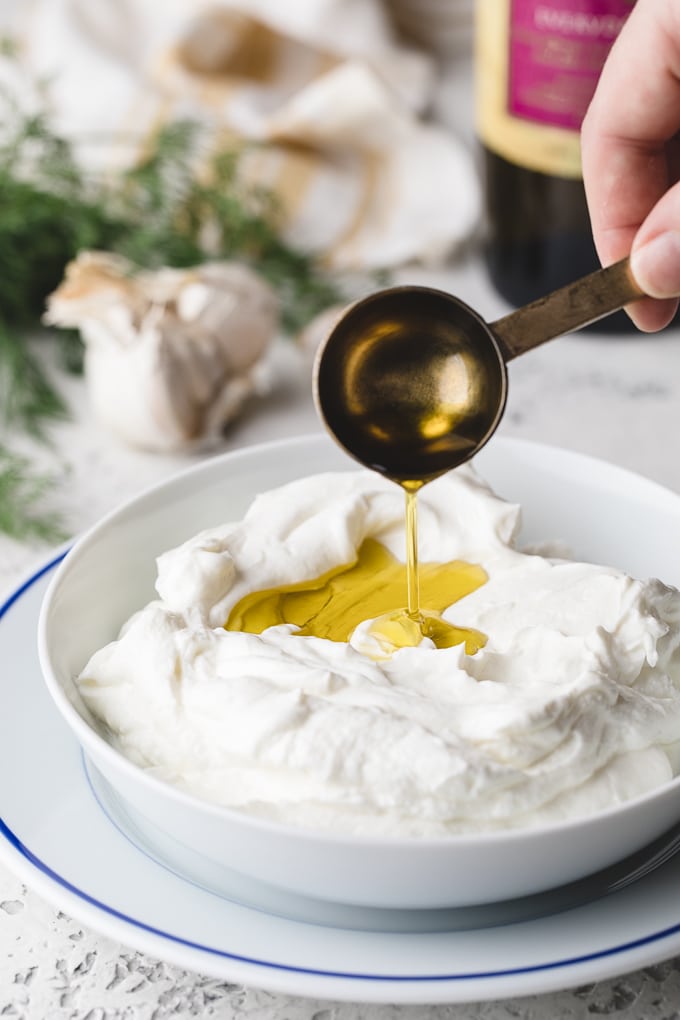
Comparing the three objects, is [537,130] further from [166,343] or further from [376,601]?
[376,601]

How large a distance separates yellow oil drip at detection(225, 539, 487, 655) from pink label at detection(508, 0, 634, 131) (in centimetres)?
107

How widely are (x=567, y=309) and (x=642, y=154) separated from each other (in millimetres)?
331

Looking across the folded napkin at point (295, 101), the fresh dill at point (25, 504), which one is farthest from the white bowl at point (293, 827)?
the folded napkin at point (295, 101)

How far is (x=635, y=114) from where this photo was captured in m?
1.37

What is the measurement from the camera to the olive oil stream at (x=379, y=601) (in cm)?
120

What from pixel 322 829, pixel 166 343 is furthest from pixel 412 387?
pixel 166 343

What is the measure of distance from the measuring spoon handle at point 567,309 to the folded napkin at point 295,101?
4.76 feet

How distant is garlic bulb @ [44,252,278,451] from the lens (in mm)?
2037

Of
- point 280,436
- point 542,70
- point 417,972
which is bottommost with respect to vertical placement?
point 280,436

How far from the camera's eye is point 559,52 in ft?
6.85

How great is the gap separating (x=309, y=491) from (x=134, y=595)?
22cm

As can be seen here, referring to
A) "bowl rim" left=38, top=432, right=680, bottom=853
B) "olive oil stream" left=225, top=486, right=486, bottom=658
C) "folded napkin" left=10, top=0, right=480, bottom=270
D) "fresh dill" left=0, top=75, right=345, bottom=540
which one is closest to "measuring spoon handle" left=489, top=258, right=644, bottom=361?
"olive oil stream" left=225, top=486, right=486, bottom=658

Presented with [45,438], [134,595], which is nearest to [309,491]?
[134,595]

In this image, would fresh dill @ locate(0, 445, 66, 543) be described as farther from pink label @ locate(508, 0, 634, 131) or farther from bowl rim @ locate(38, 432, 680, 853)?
pink label @ locate(508, 0, 634, 131)
